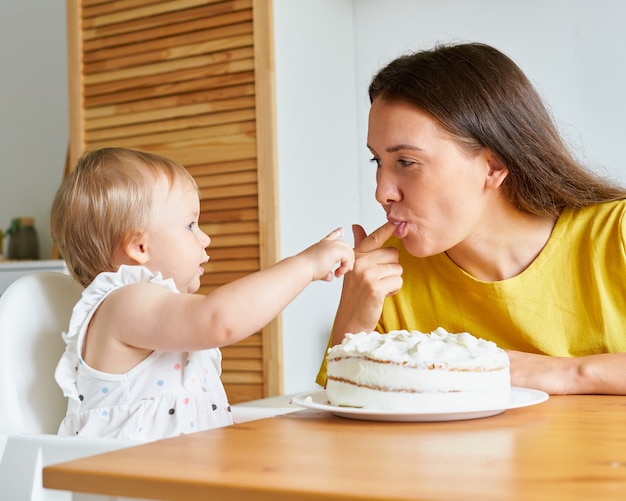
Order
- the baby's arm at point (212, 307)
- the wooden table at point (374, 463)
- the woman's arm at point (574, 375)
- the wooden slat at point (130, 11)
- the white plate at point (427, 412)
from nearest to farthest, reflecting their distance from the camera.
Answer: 1. the wooden table at point (374, 463)
2. the white plate at point (427, 412)
3. the baby's arm at point (212, 307)
4. the woman's arm at point (574, 375)
5. the wooden slat at point (130, 11)

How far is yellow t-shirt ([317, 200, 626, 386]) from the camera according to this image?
1497mm

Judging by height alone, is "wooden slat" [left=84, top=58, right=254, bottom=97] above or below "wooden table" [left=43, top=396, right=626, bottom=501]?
above

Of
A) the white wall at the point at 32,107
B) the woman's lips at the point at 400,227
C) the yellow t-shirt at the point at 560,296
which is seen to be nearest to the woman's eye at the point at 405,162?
the woman's lips at the point at 400,227

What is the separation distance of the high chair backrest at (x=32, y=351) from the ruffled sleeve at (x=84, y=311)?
0.07 meters

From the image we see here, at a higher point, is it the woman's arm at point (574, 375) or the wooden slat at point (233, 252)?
the wooden slat at point (233, 252)

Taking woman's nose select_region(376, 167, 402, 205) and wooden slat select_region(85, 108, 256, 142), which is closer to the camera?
woman's nose select_region(376, 167, 402, 205)

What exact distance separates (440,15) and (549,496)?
9.95ft

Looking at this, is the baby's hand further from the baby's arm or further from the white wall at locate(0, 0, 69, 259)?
the white wall at locate(0, 0, 69, 259)

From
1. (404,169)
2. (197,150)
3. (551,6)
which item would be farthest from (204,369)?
(551,6)

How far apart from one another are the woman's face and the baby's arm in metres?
0.34

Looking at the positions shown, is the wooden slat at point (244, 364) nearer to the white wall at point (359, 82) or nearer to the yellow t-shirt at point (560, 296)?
the white wall at point (359, 82)

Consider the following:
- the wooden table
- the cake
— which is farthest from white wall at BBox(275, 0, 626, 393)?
the wooden table

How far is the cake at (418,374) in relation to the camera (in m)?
0.88

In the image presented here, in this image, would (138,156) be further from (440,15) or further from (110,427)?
(440,15)
